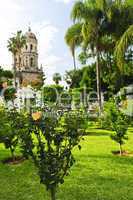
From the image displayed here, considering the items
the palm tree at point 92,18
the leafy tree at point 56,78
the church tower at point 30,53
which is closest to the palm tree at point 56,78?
the leafy tree at point 56,78

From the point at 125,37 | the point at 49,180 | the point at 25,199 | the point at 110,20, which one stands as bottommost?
the point at 25,199

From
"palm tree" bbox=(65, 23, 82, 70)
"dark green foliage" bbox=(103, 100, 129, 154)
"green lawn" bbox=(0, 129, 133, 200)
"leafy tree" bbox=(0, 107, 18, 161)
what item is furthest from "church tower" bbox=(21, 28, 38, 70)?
"green lawn" bbox=(0, 129, 133, 200)

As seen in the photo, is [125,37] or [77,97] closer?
[125,37]

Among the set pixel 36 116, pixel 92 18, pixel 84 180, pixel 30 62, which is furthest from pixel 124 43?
pixel 30 62

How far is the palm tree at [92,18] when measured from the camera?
72.5 ft

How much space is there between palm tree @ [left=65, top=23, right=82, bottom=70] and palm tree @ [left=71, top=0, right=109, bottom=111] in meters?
0.67

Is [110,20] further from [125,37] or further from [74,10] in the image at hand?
[125,37]

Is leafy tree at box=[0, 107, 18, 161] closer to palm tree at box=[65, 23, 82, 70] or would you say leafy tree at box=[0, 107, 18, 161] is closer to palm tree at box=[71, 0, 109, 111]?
palm tree at box=[71, 0, 109, 111]

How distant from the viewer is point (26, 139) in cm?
560

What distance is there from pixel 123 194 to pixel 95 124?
15.0 m

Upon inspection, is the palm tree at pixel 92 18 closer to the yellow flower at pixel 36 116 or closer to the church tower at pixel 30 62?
the yellow flower at pixel 36 116

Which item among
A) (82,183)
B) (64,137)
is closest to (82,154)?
(82,183)

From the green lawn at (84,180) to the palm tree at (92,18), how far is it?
1292 centimetres

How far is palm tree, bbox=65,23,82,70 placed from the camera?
23953 millimetres
